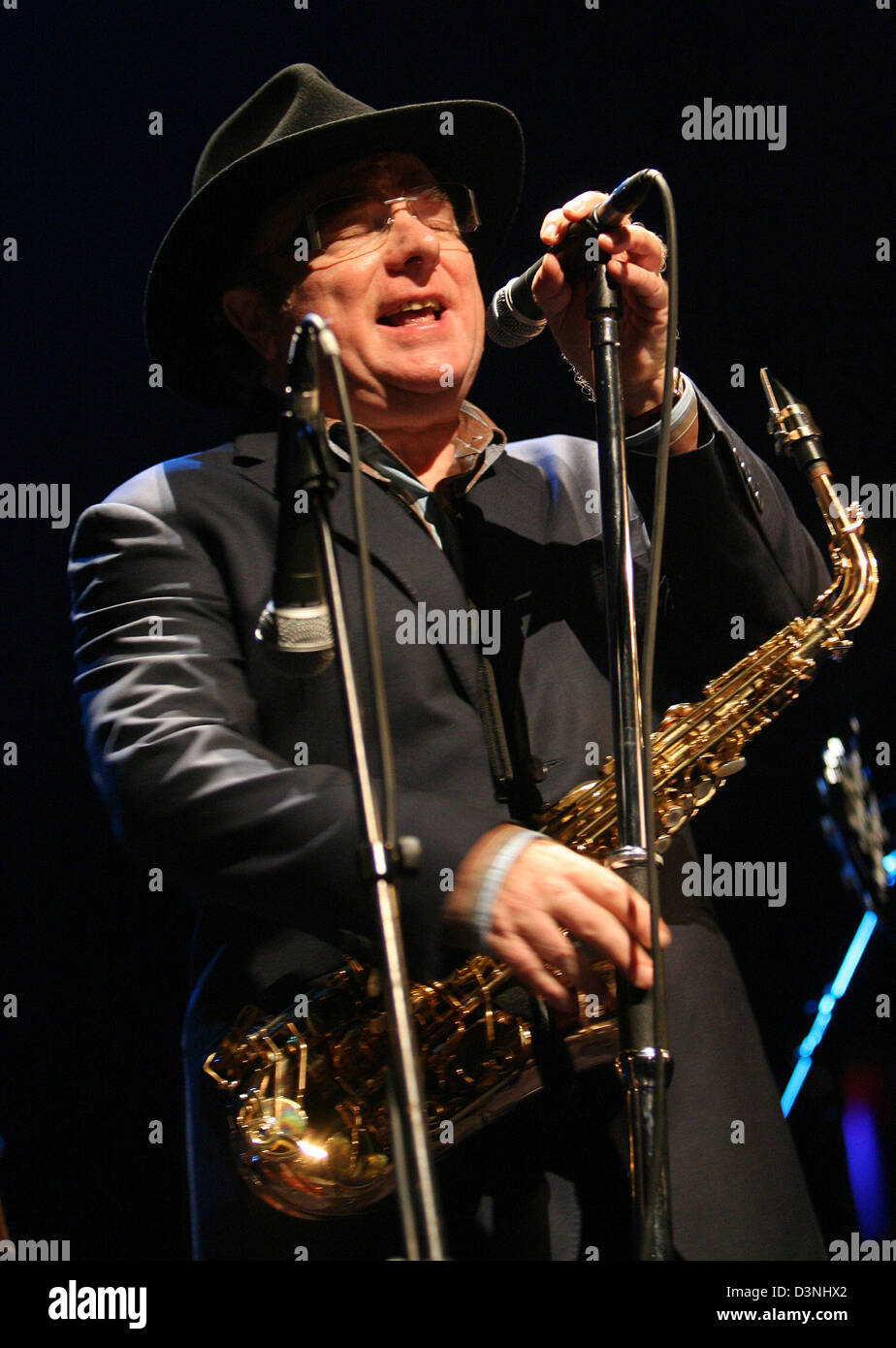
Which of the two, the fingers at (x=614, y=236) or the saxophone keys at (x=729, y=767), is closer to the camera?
the fingers at (x=614, y=236)

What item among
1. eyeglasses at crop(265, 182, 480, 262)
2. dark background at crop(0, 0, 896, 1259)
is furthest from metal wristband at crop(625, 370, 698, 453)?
dark background at crop(0, 0, 896, 1259)

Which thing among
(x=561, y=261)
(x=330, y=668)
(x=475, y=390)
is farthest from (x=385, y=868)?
(x=475, y=390)

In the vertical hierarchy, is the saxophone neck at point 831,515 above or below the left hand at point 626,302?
below

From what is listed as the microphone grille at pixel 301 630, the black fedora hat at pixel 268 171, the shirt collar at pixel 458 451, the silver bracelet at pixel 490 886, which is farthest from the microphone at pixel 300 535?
the black fedora hat at pixel 268 171

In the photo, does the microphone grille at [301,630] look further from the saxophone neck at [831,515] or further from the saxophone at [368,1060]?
the saxophone neck at [831,515]

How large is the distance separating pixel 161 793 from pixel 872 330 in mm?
2556

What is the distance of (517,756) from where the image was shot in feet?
7.60

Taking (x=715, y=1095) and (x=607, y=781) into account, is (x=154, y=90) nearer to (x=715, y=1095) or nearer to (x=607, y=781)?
(x=607, y=781)

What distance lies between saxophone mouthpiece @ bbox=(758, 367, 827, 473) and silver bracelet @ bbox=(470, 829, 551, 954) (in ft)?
3.93

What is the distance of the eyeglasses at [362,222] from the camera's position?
8.34 feet

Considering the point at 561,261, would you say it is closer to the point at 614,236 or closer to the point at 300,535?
the point at 614,236

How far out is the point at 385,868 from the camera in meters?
1.40

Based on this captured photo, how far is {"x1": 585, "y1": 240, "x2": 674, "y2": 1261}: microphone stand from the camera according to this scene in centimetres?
157
